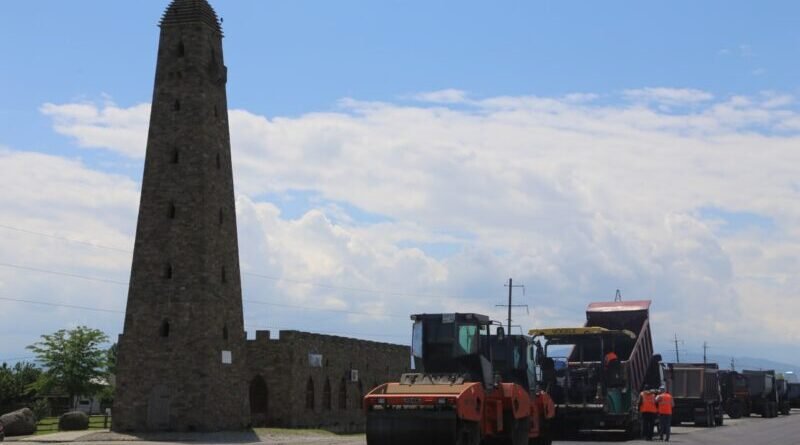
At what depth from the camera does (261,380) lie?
4597 cm

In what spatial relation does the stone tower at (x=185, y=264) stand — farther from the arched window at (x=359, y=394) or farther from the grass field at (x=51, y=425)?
the arched window at (x=359, y=394)

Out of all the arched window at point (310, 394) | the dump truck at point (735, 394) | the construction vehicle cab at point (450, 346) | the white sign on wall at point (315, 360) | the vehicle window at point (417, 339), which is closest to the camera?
the construction vehicle cab at point (450, 346)

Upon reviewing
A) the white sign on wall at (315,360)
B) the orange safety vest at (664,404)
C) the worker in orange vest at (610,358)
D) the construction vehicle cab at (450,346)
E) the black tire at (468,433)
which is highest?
the white sign on wall at (315,360)

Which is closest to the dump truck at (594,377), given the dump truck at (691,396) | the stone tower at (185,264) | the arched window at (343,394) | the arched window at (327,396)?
the dump truck at (691,396)

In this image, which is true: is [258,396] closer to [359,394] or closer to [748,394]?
[359,394]

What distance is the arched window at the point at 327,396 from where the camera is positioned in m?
48.8

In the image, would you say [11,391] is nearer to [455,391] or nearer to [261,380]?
[261,380]

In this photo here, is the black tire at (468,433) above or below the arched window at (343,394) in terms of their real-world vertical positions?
below

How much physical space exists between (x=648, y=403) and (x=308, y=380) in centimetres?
1926

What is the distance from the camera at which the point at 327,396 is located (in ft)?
162

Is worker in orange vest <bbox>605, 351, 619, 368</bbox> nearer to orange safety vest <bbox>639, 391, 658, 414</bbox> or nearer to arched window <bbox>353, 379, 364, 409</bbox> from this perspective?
orange safety vest <bbox>639, 391, 658, 414</bbox>

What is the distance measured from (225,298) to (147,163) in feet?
20.7

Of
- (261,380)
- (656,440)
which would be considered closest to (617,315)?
(656,440)

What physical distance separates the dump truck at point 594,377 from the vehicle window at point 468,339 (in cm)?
723
